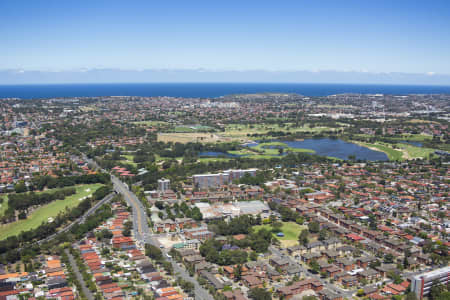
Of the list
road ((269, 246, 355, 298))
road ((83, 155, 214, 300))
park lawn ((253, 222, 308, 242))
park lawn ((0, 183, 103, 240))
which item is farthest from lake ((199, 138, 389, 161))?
road ((269, 246, 355, 298))

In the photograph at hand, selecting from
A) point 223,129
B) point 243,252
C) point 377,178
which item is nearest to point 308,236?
point 243,252

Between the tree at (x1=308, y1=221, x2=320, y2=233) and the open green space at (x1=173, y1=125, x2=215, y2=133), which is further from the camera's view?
the open green space at (x1=173, y1=125, x2=215, y2=133)

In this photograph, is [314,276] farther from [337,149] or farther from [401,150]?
[401,150]

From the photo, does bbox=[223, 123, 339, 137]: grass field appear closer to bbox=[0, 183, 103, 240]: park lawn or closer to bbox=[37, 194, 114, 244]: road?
bbox=[0, 183, 103, 240]: park lawn

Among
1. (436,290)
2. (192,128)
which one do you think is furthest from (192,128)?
(436,290)

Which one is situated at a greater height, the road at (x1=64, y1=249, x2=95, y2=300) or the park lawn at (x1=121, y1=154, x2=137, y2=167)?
the park lawn at (x1=121, y1=154, x2=137, y2=167)
